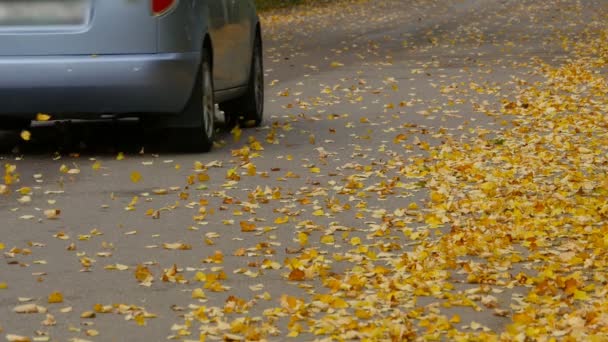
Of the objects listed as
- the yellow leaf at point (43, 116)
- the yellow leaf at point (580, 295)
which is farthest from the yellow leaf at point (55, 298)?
the yellow leaf at point (43, 116)

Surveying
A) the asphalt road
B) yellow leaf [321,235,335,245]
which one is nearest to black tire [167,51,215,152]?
the asphalt road

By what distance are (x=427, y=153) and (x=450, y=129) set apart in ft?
5.81

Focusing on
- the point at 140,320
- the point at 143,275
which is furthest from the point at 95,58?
the point at 140,320

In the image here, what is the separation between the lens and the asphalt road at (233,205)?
6.67 m

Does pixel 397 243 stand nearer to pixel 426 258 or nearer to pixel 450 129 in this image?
pixel 426 258

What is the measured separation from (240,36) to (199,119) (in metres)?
1.85

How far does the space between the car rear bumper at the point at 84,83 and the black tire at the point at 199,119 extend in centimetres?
45

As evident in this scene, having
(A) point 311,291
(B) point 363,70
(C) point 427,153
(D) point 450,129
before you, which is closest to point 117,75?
(C) point 427,153

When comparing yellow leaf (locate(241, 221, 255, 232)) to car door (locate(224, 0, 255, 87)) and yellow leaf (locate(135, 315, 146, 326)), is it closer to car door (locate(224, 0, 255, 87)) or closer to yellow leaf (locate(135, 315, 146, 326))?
yellow leaf (locate(135, 315, 146, 326))

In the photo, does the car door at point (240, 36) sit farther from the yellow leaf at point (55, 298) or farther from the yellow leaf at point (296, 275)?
the yellow leaf at point (55, 298)

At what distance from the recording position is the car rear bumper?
1111cm

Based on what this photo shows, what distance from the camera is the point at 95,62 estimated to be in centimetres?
1112

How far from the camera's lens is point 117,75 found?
11.1 m

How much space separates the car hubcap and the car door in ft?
2.98
